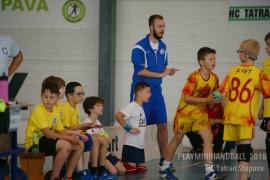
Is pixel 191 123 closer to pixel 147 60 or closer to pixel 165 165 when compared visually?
pixel 165 165

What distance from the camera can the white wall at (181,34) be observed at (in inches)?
507

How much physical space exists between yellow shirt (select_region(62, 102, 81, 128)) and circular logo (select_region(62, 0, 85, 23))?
5.65 metres

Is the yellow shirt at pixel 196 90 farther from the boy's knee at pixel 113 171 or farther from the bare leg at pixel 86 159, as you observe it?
the bare leg at pixel 86 159

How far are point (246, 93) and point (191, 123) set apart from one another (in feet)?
3.43

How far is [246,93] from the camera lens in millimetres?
7168

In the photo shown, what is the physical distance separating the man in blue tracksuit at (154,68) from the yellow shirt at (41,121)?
1732 mm

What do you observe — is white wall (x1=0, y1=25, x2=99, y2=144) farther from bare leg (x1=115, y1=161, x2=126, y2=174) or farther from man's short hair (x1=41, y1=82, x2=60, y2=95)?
man's short hair (x1=41, y1=82, x2=60, y2=95)

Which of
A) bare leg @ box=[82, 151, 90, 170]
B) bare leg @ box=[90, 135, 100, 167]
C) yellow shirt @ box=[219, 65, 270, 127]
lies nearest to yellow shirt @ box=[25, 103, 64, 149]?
bare leg @ box=[82, 151, 90, 170]

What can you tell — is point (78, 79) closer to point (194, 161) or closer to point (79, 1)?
point (79, 1)

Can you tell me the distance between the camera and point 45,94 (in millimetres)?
7086

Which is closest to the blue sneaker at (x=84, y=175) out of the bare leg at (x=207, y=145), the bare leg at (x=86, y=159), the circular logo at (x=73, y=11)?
the bare leg at (x=86, y=159)

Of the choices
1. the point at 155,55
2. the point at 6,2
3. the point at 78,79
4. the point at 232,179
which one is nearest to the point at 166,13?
the point at 78,79

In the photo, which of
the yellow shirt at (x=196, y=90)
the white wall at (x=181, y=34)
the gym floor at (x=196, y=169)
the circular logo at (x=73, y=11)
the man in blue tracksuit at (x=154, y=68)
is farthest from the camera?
the circular logo at (x=73, y=11)

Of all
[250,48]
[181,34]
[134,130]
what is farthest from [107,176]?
[181,34]
